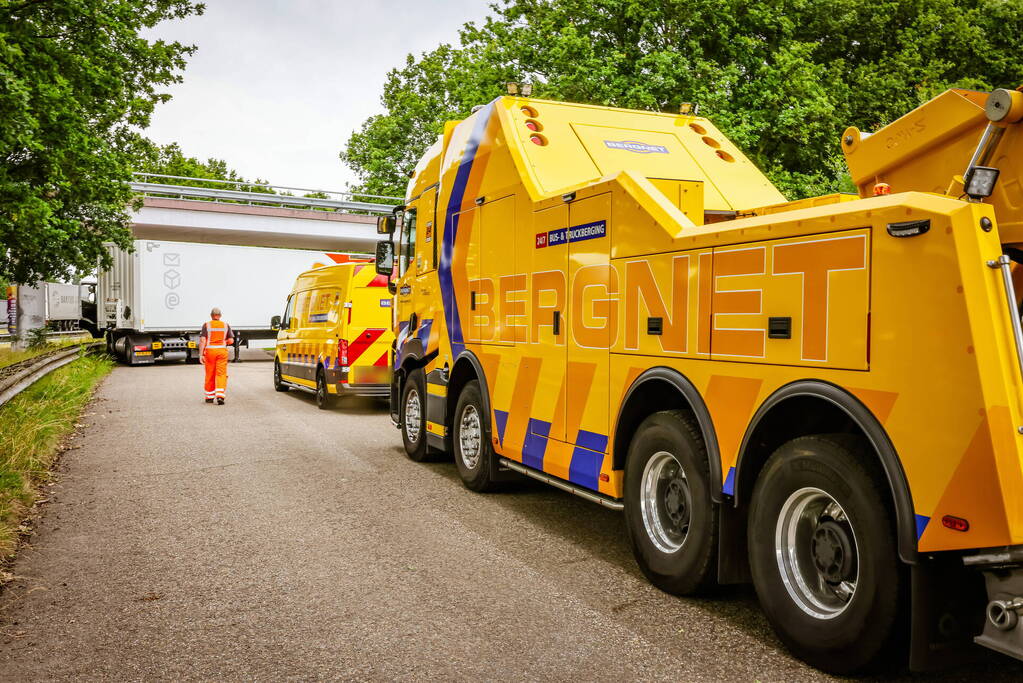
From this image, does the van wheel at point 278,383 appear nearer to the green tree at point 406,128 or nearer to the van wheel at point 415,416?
the van wheel at point 415,416

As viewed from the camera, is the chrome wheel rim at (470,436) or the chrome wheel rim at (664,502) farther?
the chrome wheel rim at (470,436)

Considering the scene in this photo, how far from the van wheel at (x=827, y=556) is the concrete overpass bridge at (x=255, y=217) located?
2972 cm

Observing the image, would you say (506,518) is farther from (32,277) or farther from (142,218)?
(142,218)

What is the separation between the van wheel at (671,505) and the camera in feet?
14.5

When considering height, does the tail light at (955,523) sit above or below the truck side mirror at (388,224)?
below

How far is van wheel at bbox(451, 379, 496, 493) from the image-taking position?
7.22m

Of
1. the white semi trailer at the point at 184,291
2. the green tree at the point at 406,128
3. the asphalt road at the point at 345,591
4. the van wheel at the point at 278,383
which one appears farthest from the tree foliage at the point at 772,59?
the green tree at the point at 406,128

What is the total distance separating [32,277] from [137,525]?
45.8 ft

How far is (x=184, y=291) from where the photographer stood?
25156 millimetres

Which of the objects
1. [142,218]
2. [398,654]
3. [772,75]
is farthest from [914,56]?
[142,218]

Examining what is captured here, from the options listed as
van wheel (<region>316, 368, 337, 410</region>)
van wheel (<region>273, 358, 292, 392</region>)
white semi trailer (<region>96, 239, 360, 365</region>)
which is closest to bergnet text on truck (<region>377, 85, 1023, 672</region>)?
van wheel (<region>316, 368, 337, 410</region>)

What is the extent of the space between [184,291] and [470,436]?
782 inches

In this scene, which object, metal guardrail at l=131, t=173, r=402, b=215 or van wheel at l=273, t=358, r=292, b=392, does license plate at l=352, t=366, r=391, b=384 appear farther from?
metal guardrail at l=131, t=173, r=402, b=215

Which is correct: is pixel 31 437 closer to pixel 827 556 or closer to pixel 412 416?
pixel 412 416
